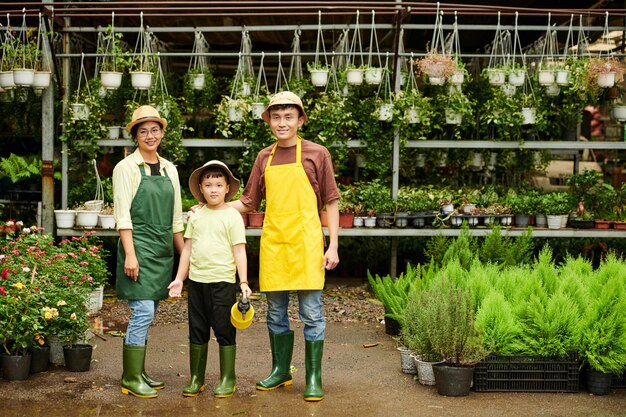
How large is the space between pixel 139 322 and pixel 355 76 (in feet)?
15.3

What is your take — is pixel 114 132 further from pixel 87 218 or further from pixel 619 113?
pixel 619 113

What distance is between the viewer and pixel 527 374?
250 inches

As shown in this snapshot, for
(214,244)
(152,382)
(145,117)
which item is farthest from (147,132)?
(152,382)

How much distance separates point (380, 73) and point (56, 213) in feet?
12.5

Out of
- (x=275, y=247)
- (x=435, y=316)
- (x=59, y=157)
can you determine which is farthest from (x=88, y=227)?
(x=435, y=316)

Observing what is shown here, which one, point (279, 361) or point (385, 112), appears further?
point (385, 112)

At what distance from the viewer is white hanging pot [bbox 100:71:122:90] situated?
971 centimetres

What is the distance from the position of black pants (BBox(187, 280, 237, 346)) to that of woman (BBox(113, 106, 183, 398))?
237 mm

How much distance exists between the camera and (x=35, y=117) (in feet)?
37.7

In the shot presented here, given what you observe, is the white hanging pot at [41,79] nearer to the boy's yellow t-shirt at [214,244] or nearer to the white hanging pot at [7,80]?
the white hanging pot at [7,80]

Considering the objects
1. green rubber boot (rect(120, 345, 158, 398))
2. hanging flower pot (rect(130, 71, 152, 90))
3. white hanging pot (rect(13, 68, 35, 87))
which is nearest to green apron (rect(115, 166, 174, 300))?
green rubber boot (rect(120, 345, 158, 398))

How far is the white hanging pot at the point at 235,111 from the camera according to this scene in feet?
32.7

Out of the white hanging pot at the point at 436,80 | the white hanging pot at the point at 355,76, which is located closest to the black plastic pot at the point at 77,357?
the white hanging pot at the point at 355,76

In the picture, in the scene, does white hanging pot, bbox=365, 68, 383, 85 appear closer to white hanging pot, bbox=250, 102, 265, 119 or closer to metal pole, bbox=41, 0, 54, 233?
white hanging pot, bbox=250, 102, 265, 119
